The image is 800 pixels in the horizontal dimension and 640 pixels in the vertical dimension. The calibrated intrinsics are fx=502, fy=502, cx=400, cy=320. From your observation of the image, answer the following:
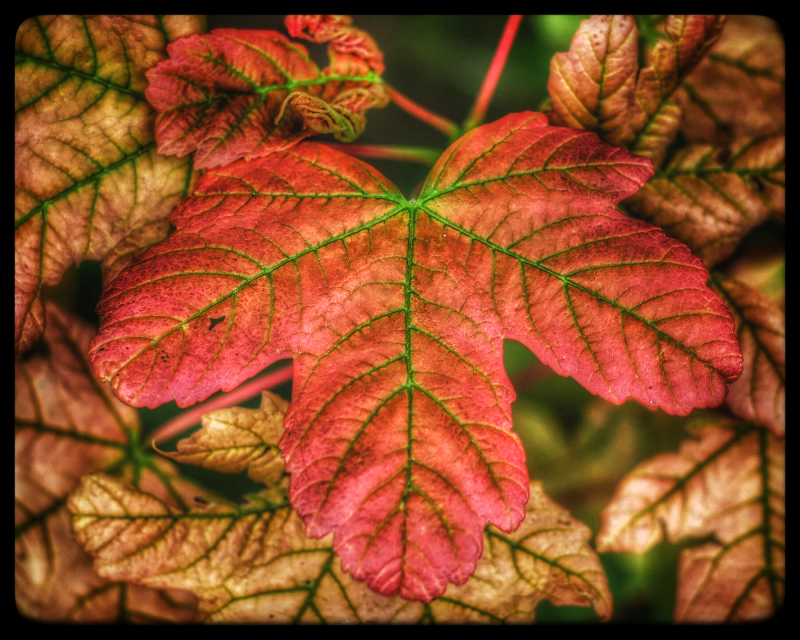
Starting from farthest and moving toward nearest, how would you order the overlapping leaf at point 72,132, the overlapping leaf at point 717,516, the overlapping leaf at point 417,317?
the overlapping leaf at point 717,516 < the overlapping leaf at point 72,132 < the overlapping leaf at point 417,317

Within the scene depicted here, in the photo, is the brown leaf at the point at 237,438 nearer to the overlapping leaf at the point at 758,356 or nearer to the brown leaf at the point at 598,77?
the brown leaf at the point at 598,77

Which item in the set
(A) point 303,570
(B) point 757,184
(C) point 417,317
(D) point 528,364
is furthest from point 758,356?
(A) point 303,570

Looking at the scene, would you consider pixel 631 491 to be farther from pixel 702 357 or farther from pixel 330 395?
pixel 330 395

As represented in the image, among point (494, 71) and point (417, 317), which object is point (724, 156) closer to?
point (494, 71)

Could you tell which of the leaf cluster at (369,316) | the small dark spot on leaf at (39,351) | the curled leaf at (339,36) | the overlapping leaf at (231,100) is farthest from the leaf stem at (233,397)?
the curled leaf at (339,36)

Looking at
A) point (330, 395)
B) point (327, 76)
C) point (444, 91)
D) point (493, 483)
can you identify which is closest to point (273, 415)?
point (330, 395)

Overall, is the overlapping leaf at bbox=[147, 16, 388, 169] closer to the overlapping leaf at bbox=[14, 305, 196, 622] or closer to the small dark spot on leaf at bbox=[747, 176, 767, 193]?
the overlapping leaf at bbox=[14, 305, 196, 622]
